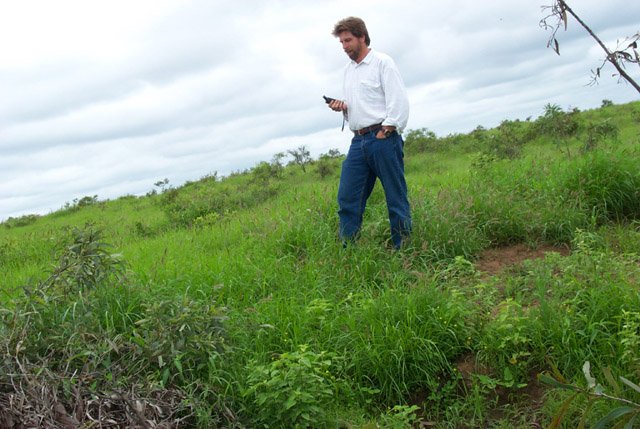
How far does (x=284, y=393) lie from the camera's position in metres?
3.69

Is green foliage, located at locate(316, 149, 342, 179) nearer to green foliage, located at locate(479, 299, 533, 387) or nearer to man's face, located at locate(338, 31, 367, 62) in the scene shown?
man's face, located at locate(338, 31, 367, 62)

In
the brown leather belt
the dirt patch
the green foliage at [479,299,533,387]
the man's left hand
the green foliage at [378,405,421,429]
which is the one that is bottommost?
the green foliage at [378,405,421,429]

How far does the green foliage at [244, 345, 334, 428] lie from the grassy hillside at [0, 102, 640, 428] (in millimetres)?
15

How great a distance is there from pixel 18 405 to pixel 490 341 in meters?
2.87

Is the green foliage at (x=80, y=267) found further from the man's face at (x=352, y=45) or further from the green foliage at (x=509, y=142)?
the green foliage at (x=509, y=142)

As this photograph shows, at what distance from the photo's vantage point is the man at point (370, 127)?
5.84 metres

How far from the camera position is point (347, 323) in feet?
14.8

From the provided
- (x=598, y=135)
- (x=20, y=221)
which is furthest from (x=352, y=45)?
(x=20, y=221)

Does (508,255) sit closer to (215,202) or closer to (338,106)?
(338,106)

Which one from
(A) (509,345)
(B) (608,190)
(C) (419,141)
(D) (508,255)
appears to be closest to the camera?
(A) (509,345)

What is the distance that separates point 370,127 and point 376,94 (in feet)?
1.04

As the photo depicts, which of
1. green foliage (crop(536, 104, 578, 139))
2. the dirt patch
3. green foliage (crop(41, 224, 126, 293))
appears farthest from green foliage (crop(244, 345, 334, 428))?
green foliage (crop(536, 104, 578, 139))

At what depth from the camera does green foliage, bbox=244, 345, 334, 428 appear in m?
3.63

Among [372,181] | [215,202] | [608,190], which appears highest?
[215,202]
